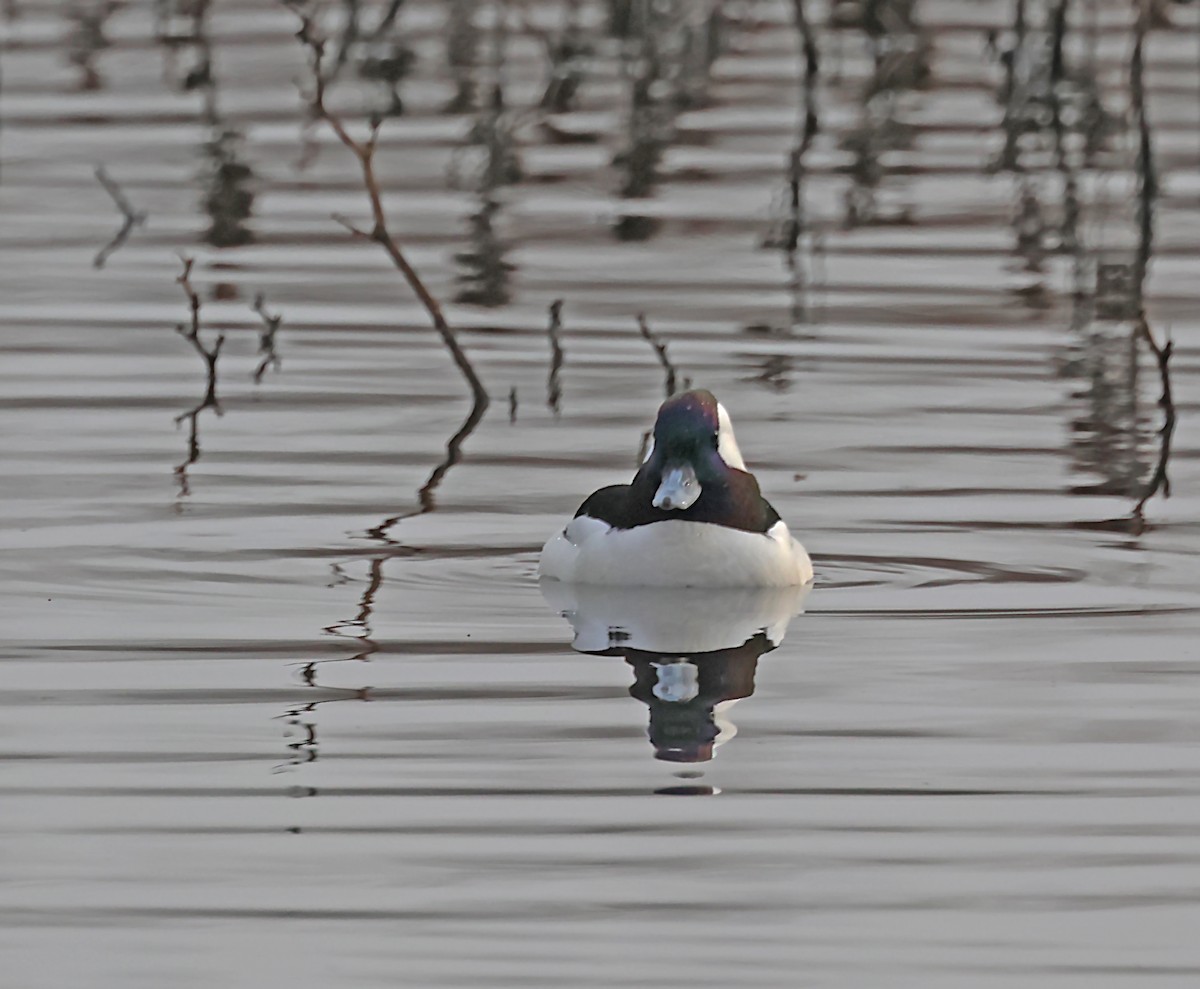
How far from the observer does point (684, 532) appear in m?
9.88

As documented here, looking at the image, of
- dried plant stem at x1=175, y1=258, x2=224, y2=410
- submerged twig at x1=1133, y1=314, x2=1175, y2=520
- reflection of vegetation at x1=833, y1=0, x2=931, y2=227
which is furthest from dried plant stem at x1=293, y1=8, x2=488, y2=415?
reflection of vegetation at x1=833, y1=0, x2=931, y2=227

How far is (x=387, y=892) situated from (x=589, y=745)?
1338 mm

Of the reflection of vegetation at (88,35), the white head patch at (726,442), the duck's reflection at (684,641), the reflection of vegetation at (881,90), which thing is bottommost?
the reflection of vegetation at (881,90)

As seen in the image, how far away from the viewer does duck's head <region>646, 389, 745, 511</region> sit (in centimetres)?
978

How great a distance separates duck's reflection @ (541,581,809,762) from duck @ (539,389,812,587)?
55mm

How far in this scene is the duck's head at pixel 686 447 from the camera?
9781 mm

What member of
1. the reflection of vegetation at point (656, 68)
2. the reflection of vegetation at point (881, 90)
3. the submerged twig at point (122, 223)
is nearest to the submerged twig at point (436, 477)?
the submerged twig at point (122, 223)

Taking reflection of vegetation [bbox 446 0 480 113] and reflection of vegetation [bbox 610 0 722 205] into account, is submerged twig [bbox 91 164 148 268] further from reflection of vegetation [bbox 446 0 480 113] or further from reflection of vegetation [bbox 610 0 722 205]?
reflection of vegetation [bbox 446 0 480 113]

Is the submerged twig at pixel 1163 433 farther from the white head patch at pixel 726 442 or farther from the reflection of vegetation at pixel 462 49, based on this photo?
the reflection of vegetation at pixel 462 49

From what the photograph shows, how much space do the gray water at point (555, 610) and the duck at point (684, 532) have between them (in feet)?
0.59

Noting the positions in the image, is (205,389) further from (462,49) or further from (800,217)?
(462,49)

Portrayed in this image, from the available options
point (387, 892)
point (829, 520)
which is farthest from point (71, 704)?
point (829, 520)

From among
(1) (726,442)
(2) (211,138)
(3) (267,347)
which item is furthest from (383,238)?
(2) (211,138)

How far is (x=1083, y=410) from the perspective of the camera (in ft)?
41.8
